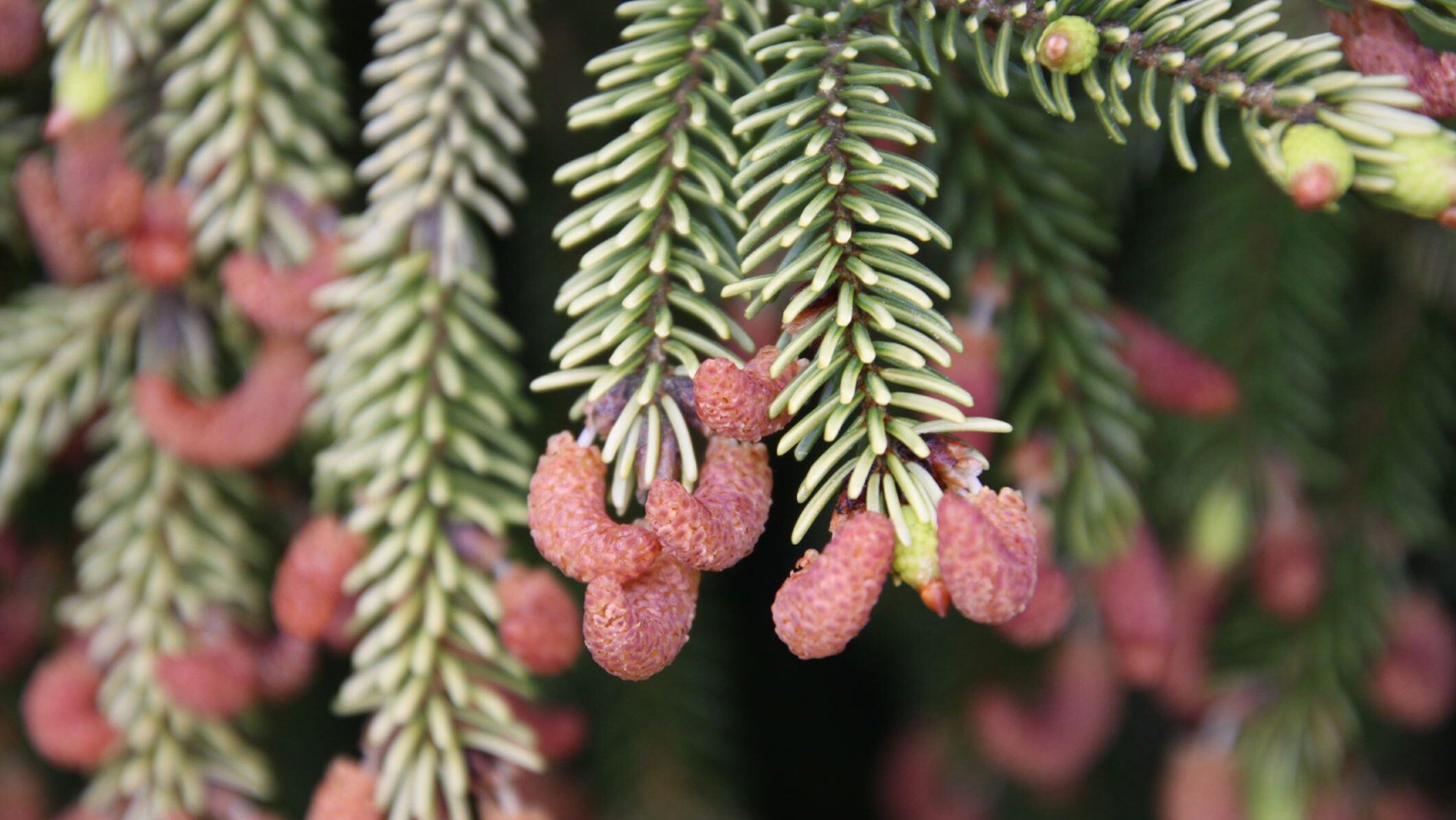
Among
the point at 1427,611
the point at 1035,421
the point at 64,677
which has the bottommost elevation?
the point at 1427,611

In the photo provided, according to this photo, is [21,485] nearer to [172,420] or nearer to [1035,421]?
[172,420]

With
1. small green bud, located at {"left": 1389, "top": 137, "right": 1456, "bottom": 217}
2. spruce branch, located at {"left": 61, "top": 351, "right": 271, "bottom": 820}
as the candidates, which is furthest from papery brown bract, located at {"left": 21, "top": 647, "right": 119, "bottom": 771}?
small green bud, located at {"left": 1389, "top": 137, "right": 1456, "bottom": 217}

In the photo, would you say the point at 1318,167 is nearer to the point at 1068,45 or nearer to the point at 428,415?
the point at 1068,45

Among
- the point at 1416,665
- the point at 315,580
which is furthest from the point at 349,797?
the point at 1416,665

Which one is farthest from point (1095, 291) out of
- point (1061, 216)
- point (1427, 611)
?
point (1427, 611)

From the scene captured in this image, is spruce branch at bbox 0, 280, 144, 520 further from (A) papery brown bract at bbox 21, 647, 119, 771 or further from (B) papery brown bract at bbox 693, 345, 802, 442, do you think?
(B) papery brown bract at bbox 693, 345, 802, 442

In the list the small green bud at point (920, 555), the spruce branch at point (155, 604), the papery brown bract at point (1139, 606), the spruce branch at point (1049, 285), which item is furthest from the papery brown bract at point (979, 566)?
the spruce branch at point (155, 604)

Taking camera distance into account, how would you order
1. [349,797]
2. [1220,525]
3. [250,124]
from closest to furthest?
1. [349,797]
2. [250,124]
3. [1220,525]

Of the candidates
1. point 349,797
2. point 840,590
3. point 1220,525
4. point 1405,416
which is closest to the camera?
point 840,590
